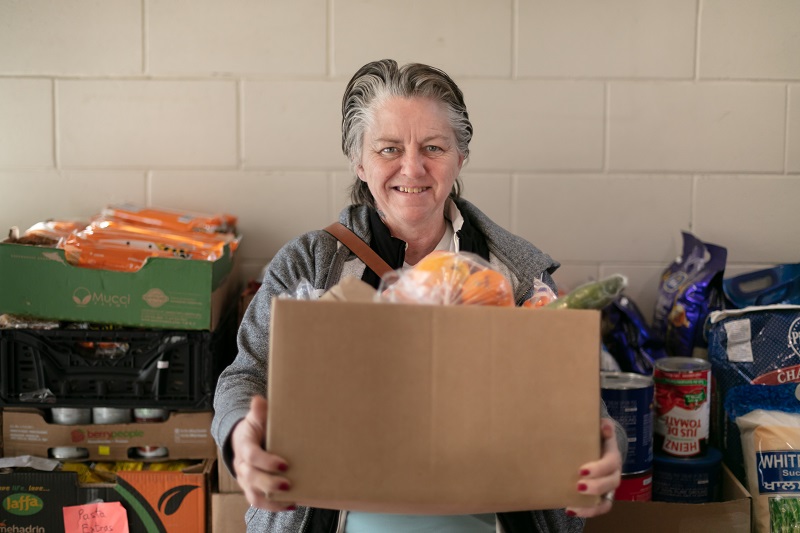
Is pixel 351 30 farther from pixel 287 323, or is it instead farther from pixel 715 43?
pixel 287 323

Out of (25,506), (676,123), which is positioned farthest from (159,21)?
(676,123)

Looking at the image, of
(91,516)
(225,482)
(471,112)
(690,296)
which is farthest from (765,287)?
(91,516)

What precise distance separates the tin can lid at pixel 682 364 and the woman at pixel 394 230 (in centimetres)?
55

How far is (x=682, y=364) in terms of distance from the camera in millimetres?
2141

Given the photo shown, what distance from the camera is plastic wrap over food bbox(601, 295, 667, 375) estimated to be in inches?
91.0

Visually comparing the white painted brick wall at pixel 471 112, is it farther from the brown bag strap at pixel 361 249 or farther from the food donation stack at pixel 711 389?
the brown bag strap at pixel 361 249

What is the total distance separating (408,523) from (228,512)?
840 millimetres

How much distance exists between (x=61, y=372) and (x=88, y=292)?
0.23 metres

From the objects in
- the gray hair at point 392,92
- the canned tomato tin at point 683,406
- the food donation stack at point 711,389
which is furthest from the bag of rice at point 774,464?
the gray hair at point 392,92

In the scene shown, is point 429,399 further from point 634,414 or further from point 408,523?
point 634,414

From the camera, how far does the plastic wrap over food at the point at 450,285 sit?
111cm

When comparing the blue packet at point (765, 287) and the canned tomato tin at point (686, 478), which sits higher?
the blue packet at point (765, 287)

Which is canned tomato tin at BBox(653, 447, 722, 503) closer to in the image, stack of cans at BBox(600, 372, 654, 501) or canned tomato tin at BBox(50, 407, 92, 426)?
stack of cans at BBox(600, 372, 654, 501)

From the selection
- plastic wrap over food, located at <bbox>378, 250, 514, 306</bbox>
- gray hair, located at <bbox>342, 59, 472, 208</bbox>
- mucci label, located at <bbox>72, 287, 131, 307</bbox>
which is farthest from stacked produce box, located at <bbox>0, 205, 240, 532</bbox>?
plastic wrap over food, located at <bbox>378, 250, 514, 306</bbox>
